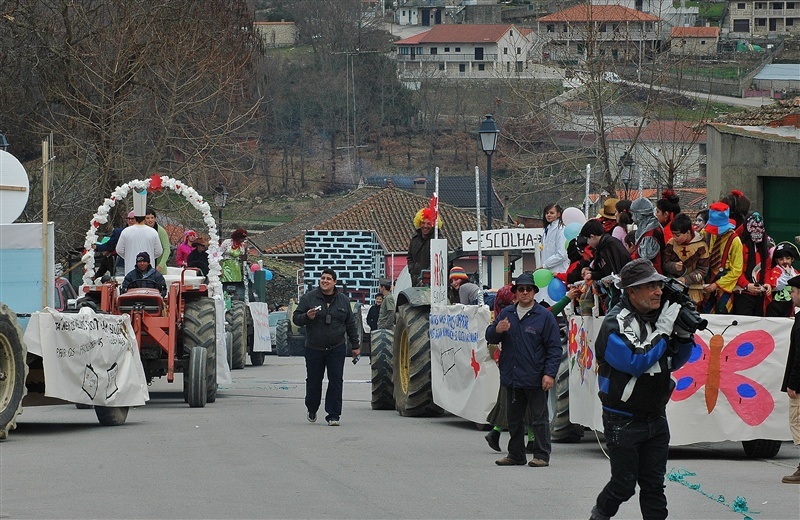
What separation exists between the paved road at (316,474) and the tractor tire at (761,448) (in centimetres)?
10

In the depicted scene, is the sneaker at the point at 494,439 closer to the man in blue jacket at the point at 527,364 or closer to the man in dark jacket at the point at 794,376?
the man in blue jacket at the point at 527,364

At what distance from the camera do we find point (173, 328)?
1809 centimetres

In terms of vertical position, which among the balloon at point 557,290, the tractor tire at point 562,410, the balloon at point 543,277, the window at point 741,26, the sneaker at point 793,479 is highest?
the window at point 741,26

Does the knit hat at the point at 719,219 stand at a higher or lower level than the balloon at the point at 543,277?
higher

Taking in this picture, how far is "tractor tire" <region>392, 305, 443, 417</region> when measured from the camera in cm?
1716

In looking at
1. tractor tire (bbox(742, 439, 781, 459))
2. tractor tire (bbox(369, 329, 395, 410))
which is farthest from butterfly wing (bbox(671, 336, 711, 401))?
tractor tire (bbox(369, 329, 395, 410))

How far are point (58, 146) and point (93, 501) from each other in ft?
80.6

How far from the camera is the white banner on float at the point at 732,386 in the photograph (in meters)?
12.6

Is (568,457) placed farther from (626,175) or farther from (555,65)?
(555,65)

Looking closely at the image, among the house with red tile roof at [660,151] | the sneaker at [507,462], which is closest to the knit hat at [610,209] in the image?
the sneaker at [507,462]

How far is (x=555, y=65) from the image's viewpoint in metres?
34.9

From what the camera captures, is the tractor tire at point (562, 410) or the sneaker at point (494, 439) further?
the tractor tire at point (562, 410)

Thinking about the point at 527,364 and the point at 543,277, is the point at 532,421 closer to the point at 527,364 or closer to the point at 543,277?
the point at 527,364

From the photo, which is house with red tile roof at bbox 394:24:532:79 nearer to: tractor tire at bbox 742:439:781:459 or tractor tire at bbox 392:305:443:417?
tractor tire at bbox 392:305:443:417
